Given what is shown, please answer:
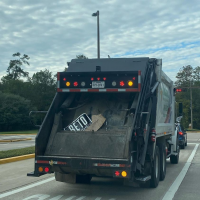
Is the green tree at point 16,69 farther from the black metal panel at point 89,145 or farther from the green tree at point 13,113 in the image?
the black metal panel at point 89,145

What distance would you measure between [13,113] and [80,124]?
185ft

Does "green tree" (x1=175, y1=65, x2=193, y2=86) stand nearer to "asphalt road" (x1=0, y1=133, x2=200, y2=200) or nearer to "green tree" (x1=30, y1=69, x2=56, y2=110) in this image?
"green tree" (x1=30, y1=69, x2=56, y2=110)

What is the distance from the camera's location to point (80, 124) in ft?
27.7

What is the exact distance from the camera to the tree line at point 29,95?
206 feet

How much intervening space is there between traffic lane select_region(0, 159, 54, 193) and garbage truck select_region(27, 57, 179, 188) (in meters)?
1.53

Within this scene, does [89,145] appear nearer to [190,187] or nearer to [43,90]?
[190,187]

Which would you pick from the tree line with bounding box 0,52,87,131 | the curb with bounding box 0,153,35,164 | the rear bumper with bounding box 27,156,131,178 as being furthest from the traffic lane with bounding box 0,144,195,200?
the tree line with bounding box 0,52,87,131

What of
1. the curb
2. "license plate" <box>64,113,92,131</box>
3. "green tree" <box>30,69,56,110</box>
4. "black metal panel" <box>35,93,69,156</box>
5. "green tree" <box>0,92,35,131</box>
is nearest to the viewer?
"black metal panel" <box>35,93,69,156</box>

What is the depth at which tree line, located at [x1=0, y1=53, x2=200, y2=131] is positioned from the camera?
62.8 m

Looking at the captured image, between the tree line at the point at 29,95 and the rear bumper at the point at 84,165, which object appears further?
the tree line at the point at 29,95

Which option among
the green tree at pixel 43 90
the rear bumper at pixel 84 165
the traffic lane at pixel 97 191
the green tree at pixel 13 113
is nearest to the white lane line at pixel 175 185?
the traffic lane at pixel 97 191

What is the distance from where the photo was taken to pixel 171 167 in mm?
12836

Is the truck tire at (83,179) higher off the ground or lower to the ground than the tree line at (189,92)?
lower

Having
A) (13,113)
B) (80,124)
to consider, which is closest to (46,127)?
(80,124)
